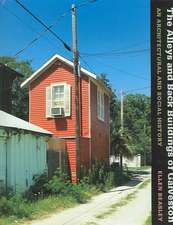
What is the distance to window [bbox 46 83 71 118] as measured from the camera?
2250 centimetres

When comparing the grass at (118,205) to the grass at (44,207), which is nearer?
the grass at (44,207)

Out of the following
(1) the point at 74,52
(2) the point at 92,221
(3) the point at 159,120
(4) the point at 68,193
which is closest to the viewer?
(3) the point at 159,120

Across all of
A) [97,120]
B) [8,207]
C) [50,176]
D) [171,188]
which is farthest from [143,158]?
[171,188]

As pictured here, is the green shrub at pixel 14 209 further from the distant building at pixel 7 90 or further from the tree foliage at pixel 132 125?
the tree foliage at pixel 132 125

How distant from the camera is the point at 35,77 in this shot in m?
22.9

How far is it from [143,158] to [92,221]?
142ft

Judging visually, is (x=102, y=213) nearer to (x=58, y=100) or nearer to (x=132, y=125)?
(x=58, y=100)

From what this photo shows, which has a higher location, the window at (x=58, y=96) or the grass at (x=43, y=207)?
the window at (x=58, y=96)

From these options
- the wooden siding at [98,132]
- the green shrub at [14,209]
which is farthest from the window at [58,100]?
the green shrub at [14,209]

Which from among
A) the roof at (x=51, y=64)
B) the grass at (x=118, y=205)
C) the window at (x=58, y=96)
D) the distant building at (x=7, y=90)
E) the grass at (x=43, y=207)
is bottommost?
the grass at (x=118, y=205)

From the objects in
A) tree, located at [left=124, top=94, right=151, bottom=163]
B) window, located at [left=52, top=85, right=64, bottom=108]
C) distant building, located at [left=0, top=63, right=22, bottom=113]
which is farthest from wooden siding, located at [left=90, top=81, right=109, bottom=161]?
tree, located at [left=124, top=94, right=151, bottom=163]

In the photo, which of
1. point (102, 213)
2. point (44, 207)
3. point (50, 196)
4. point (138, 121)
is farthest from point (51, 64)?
point (138, 121)

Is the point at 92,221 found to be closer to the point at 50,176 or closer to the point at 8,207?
the point at 8,207

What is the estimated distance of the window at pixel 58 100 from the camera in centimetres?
2250
